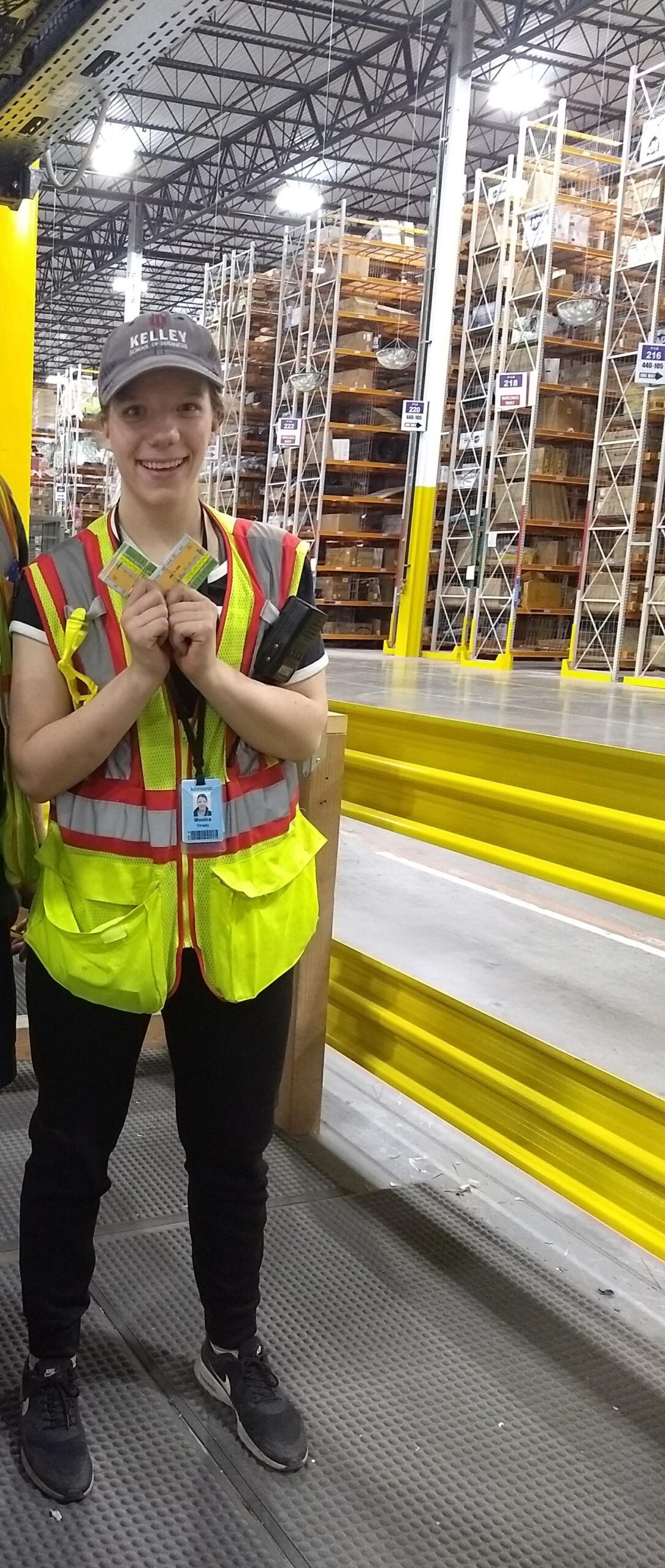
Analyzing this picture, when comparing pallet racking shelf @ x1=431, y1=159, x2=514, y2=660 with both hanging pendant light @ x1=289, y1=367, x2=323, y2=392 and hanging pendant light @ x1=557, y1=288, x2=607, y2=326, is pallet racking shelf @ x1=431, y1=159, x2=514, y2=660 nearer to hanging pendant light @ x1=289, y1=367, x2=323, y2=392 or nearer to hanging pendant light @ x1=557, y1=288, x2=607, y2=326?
hanging pendant light @ x1=557, y1=288, x2=607, y2=326

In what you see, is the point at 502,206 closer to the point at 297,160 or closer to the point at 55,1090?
the point at 297,160

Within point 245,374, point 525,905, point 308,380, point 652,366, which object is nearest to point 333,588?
point 308,380

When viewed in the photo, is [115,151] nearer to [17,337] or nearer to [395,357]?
[395,357]

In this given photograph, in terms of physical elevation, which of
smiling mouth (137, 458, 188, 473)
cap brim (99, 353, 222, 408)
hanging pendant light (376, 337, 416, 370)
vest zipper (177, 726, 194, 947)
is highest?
hanging pendant light (376, 337, 416, 370)

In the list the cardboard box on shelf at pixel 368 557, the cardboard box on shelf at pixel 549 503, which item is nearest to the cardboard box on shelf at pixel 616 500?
the cardboard box on shelf at pixel 549 503

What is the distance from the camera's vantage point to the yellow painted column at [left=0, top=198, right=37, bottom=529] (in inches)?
168

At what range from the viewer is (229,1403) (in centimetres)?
185

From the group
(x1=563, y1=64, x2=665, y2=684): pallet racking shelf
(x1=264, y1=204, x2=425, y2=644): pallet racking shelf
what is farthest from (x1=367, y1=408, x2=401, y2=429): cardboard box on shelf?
(x1=563, y1=64, x2=665, y2=684): pallet racking shelf

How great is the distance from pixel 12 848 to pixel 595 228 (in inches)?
524

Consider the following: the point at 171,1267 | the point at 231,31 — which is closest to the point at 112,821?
the point at 171,1267

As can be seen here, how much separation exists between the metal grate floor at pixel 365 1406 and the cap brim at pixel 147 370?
1481mm

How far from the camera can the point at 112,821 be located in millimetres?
1537

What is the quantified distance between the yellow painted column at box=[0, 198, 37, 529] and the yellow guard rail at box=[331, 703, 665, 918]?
1.95m

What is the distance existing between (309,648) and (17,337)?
3312mm
